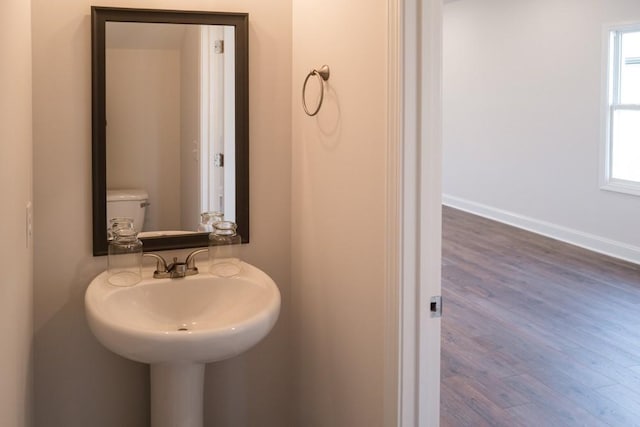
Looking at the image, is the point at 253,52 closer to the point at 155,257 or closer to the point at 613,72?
the point at 155,257

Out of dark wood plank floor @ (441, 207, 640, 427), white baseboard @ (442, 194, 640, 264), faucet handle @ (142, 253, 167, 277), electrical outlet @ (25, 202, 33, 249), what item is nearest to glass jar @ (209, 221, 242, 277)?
faucet handle @ (142, 253, 167, 277)

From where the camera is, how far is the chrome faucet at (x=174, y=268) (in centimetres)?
196

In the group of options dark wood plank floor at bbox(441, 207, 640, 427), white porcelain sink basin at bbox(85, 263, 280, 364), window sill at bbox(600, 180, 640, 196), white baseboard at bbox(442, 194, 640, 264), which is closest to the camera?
white porcelain sink basin at bbox(85, 263, 280, 364)

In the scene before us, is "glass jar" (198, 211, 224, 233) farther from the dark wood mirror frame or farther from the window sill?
Answer: the window sill

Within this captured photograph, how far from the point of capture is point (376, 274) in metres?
1.59

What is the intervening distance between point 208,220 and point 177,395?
24.5 inches

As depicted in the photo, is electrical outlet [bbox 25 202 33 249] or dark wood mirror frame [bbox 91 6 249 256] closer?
electrical outlet [bbox 25 202 33 249]

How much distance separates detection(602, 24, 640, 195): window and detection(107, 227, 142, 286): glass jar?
15.2ft

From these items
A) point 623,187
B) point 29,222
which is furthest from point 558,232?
point 29,222

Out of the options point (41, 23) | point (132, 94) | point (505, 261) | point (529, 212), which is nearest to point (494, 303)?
point (505, 261)

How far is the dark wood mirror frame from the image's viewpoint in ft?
6.25

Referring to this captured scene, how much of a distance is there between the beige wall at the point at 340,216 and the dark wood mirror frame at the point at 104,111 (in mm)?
190

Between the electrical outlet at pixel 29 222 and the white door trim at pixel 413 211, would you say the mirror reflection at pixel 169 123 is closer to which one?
the electrical outlet at pixel 29 222

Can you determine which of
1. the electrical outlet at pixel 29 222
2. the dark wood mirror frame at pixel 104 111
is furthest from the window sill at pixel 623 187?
the electrical outlet at pixel 29 222
